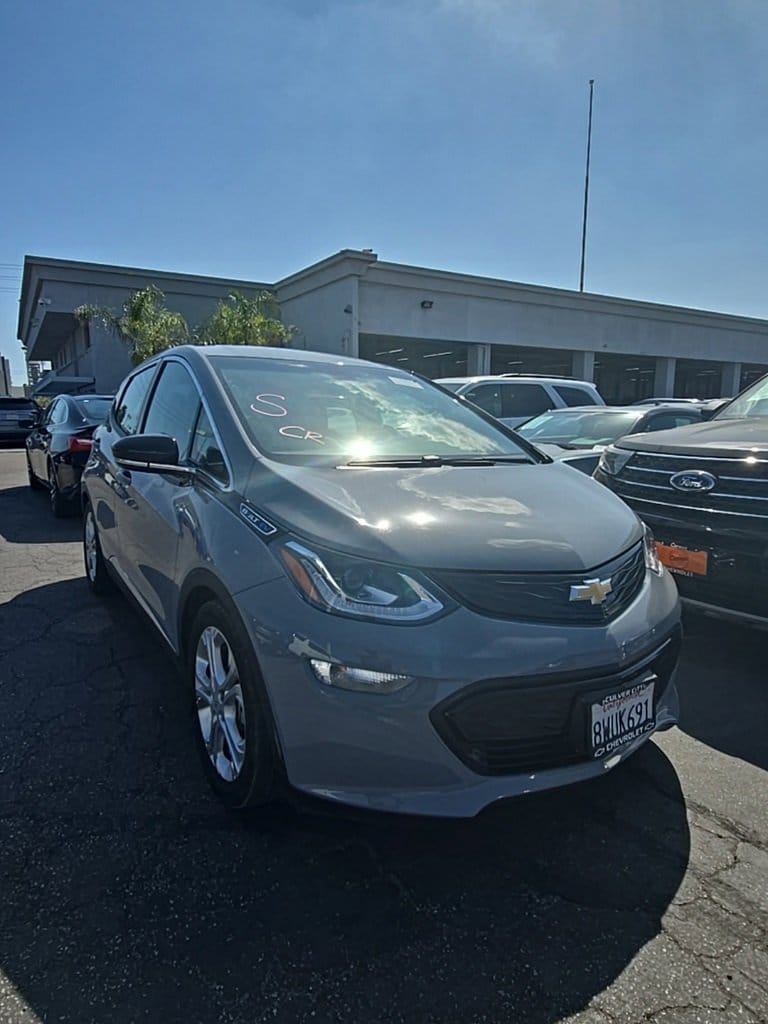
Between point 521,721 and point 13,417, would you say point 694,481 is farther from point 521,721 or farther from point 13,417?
point 13,417

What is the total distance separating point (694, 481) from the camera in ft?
10.9

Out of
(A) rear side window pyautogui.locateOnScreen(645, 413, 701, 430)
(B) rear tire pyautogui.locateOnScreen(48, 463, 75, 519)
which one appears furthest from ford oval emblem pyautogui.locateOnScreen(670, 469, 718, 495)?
(B) rear tire pyautogui.locateOnScreen(48, 463, 75, 519)

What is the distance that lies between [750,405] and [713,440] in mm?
1432

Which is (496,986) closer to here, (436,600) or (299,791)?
(299,791)

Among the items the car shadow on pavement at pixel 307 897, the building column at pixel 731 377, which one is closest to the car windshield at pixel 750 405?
the car shadow on pavement at pixel 307 897

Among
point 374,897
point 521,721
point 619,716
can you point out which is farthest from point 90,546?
point 619,716

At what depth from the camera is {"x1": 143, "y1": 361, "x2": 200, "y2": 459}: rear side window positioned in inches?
Result: 114

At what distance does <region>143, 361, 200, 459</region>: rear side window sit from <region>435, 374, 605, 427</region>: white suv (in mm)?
6304

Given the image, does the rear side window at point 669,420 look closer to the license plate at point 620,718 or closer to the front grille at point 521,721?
the license plate at point 620,718

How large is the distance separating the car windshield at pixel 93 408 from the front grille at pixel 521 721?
22.9 ft

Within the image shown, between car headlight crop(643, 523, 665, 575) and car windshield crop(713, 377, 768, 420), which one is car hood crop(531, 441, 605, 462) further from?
car headlight crop(643, 523, 665, 575)

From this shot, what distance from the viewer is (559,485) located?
258 centimetres

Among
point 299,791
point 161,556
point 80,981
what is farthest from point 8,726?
point 299,791

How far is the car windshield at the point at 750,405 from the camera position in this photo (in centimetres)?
441
